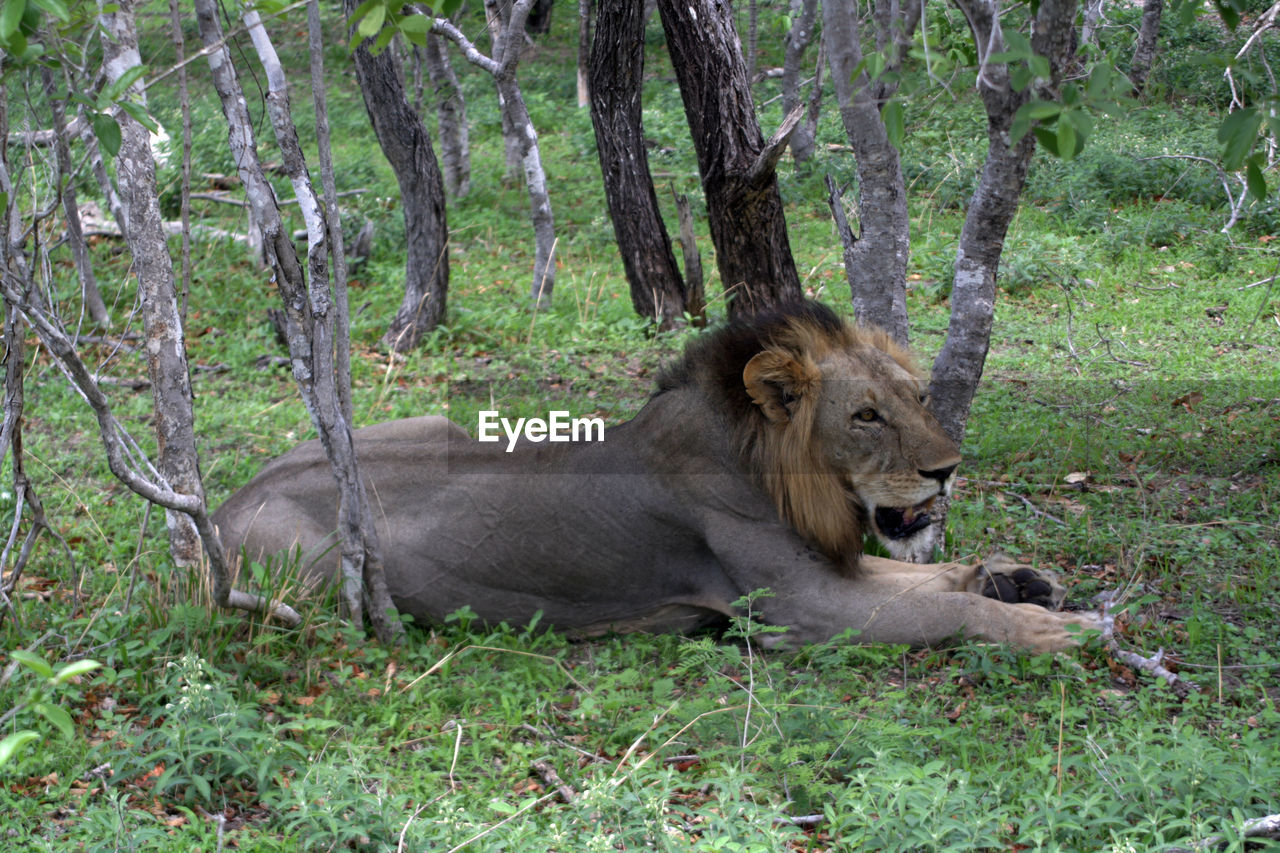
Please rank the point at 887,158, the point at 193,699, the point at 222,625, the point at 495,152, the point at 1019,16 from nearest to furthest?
the point at 193,699, the point at 222,625, the point at 887,158, the point at 1019,16, the point at 495,152

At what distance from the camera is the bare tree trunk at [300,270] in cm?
411

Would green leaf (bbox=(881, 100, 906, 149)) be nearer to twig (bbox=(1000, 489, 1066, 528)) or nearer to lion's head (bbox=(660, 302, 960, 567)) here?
lion's head (bbox=(660, 302, 960, 567))

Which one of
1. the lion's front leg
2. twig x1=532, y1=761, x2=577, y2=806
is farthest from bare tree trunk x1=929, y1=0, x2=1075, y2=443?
twig x1=532, y1=761, x2=577, y2=806

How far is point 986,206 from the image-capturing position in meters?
4.74

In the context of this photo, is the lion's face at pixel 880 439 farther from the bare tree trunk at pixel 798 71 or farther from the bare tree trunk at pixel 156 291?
the bare tree trunk at pixel 798 71

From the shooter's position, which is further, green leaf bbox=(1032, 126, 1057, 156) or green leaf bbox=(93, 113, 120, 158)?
green leaf bbox=(93, 113, 120, 158)

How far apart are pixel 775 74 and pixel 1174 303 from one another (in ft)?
35.2

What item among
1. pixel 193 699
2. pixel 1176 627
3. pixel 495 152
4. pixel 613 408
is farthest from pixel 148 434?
pixel 495 152

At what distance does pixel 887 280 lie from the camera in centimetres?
549

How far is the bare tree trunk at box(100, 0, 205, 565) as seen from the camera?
14.3 feet

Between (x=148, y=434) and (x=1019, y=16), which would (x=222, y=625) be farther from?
(x=1019, y=16)

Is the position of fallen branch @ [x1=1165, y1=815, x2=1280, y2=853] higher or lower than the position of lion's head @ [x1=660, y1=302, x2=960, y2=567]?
lower

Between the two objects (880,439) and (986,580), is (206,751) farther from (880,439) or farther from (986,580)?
(986,580)

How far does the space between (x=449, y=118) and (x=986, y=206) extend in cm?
955
